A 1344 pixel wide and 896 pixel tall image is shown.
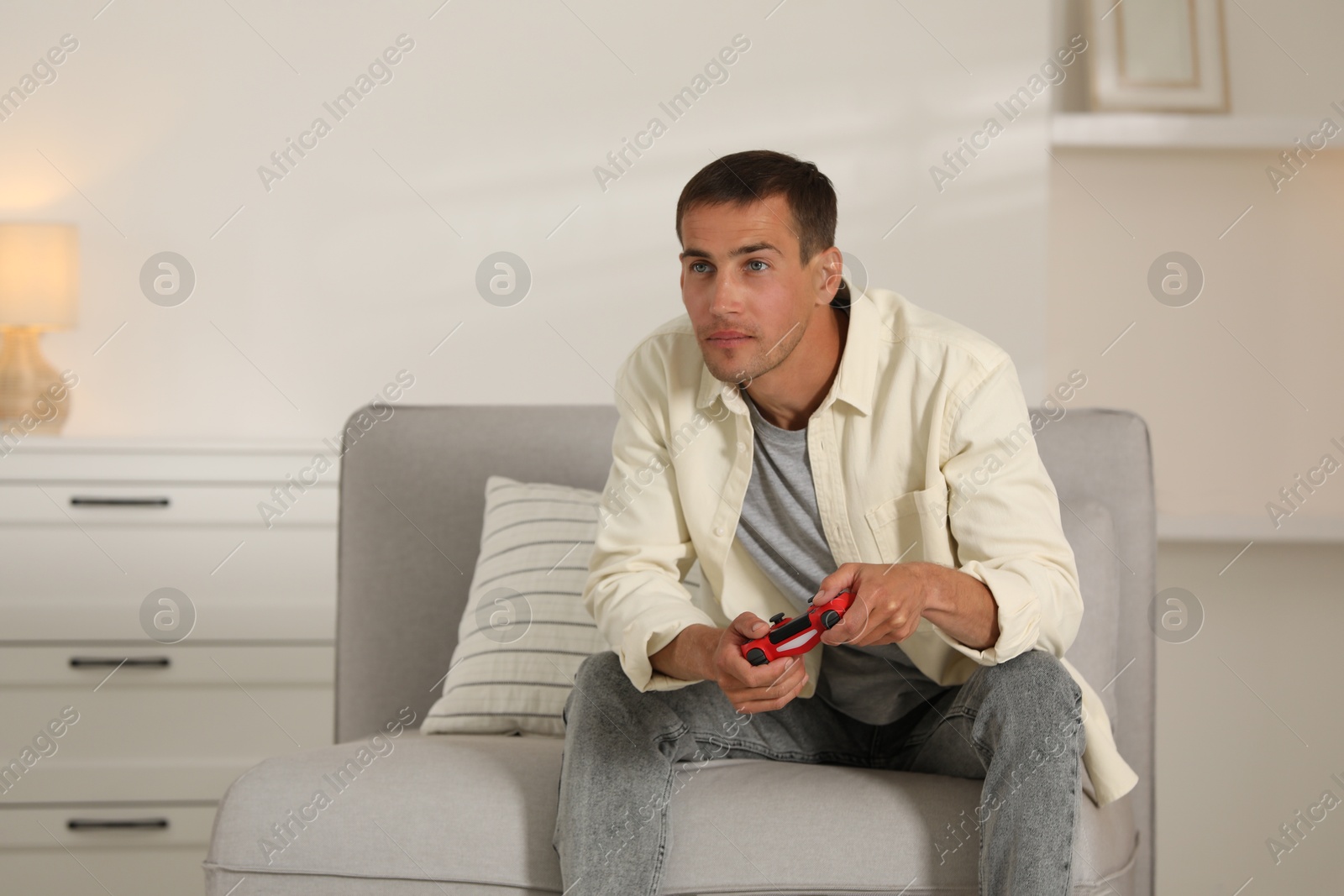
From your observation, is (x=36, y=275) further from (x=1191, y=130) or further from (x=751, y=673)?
(x=1191, y=130)

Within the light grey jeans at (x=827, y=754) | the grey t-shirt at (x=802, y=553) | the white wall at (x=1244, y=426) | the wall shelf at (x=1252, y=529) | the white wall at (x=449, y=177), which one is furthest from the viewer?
the white wall at (x=449, y=177)

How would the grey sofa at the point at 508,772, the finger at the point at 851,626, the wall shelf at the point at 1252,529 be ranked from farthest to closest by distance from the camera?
the wall shelf at the point at 1252,529 → the grey sofa at the point at 508,772 → the finger at the point at 851,626

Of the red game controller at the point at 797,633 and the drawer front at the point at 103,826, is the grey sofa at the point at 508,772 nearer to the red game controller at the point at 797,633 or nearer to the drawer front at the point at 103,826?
the red game controller at the point at 797,633

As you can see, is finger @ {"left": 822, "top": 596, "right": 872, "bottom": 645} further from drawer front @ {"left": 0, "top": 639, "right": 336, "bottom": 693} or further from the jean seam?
drawer front @ {"left": 0, "top": 639, "right": 336, "bottom": 693}

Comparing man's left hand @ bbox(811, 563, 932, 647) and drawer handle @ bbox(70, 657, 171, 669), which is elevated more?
man's left hand @ bbox(811, 563, 932, 647)

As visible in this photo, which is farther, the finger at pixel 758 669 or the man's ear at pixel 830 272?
the man's ear at pixel 830 272

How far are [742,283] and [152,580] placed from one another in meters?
1.59

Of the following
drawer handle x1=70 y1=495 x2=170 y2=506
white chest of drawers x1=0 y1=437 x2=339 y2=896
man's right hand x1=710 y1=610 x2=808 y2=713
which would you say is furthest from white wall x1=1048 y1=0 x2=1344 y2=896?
drawer handle x1=70 y1=495 x2=170 y2=506

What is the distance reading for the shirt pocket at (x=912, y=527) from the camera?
136 centimetres

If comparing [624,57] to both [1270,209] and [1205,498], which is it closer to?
[1270,209]

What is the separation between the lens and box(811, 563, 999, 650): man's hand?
3.70ft

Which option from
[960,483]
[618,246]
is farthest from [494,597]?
[618,246]

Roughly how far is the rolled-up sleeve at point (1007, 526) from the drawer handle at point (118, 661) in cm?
171

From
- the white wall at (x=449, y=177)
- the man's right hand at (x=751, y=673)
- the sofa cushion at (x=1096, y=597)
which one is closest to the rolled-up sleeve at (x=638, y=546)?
the man's right hand at (x=751, y=673)
